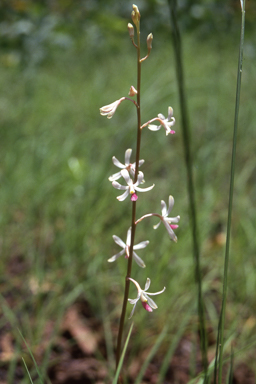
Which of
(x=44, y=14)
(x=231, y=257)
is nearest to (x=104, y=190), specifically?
(x=231, y=257)

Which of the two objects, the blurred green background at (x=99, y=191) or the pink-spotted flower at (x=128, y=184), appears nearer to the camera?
the pink-spotted flower at (x=128, y=184)

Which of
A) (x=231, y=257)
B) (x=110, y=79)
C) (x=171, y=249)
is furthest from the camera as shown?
(x=110, y=79)

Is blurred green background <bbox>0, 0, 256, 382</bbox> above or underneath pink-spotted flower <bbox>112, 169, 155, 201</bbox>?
underneath

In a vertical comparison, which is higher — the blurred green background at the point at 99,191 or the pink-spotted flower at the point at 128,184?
the pink-spotted flower at the point at 128,184

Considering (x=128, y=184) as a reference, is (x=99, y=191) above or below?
below

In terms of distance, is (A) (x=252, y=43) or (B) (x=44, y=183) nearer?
(B) (x=44, y=183)

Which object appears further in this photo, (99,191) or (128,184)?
(99,191)

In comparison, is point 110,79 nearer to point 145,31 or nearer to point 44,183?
point 145,31

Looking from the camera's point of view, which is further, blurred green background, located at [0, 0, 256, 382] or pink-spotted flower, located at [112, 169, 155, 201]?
blurred green background, located at [0, 0, 256, 382]
